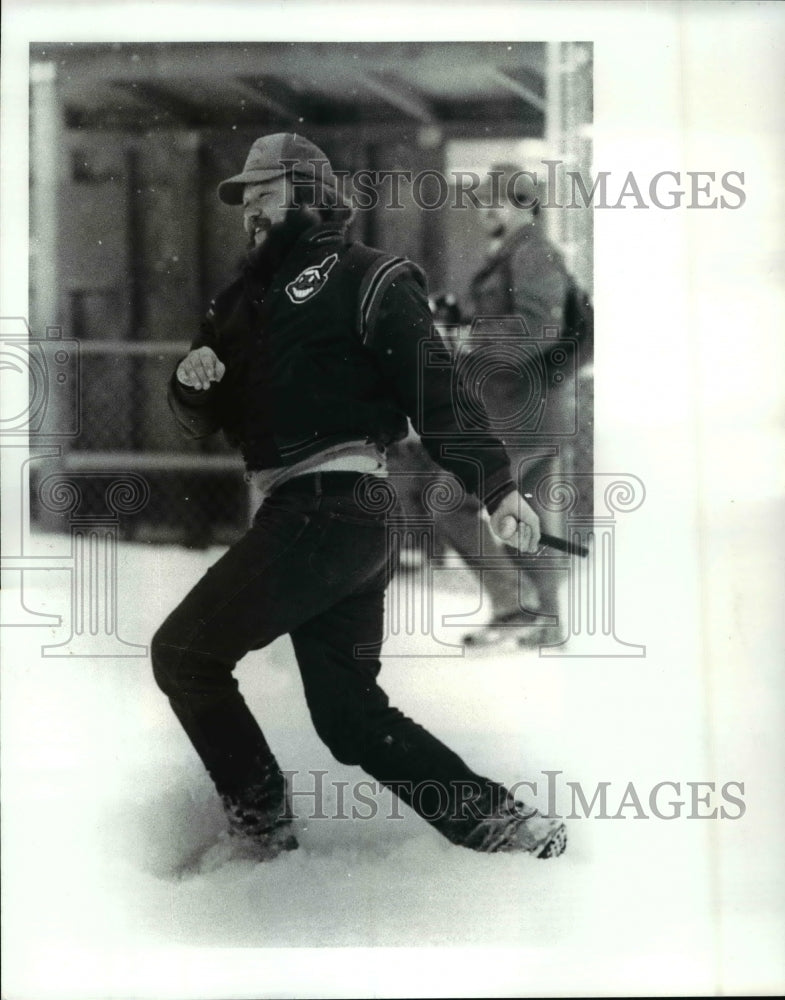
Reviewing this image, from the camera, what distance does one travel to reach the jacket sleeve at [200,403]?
238cm

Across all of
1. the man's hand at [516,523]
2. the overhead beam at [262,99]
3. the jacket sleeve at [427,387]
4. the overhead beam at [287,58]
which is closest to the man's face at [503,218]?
the jacket sleeve at [427,387]

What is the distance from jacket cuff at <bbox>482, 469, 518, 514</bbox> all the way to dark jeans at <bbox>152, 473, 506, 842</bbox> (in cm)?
24

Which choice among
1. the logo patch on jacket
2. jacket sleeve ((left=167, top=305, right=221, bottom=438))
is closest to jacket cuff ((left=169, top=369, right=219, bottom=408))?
jacket sleeve ((left=167, top=305, right=221, bottom=438))

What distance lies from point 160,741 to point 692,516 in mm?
1329

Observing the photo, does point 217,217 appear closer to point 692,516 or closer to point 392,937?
point 692,516

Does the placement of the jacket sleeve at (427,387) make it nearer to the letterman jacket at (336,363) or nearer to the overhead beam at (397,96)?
the letterman jacket at (336,363)

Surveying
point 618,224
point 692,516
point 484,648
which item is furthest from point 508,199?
point 484,648

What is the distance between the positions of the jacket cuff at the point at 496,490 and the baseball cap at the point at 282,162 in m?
0.76

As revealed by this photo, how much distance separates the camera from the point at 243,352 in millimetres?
2375

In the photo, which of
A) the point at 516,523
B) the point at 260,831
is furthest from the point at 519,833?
the point at 516,523

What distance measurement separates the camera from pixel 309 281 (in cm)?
236

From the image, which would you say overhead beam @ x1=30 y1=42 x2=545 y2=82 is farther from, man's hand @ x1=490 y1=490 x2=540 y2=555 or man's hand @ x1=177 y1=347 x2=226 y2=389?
man's hand @ x1=490 y1=490 x2=540 y2=555

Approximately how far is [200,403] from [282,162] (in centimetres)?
58

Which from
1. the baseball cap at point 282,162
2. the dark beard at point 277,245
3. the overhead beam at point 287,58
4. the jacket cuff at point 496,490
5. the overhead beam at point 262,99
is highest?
the overhead beam at point 287,58
